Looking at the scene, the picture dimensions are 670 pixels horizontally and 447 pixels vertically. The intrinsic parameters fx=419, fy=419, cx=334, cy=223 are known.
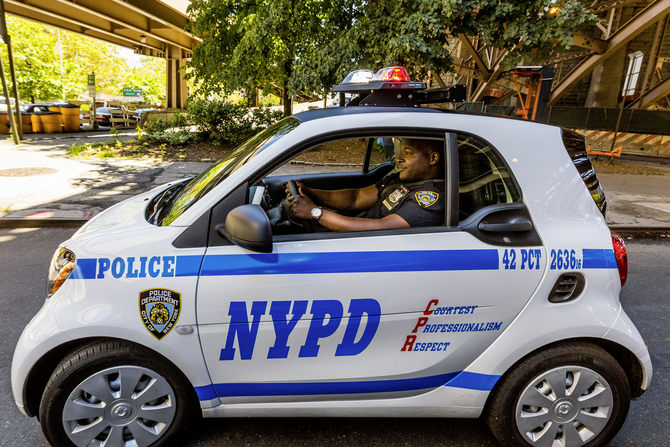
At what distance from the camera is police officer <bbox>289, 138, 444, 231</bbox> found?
2.13 m

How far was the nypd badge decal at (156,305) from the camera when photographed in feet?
6.14

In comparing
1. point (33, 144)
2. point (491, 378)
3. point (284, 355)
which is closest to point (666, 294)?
point (491, 378)

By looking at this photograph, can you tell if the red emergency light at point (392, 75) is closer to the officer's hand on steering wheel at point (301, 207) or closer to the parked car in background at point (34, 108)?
the officer's hand on steering wheel at point (301, 207)

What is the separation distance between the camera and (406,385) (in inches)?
80.5

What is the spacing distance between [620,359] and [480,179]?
3.88 feet

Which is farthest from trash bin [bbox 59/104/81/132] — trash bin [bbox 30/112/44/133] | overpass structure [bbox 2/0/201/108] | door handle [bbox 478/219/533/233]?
door handle [bbox 478/219/533/233]

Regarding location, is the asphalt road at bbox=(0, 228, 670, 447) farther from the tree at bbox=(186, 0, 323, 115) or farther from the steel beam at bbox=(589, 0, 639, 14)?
the steel beam at bbox=(589, 0, 639, 14)

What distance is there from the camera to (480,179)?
223 cm

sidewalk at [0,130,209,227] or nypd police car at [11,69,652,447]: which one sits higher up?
nypd police car at [11,69,652,447]

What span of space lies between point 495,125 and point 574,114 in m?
21.2

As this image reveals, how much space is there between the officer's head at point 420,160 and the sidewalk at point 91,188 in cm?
526

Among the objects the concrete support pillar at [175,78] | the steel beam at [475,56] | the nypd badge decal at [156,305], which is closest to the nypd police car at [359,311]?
the nypd badge decal at [156,305]

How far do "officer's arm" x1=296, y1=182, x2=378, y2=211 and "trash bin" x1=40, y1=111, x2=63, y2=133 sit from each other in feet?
63.1

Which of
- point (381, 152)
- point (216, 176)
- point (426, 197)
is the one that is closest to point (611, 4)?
point (381, 152)
